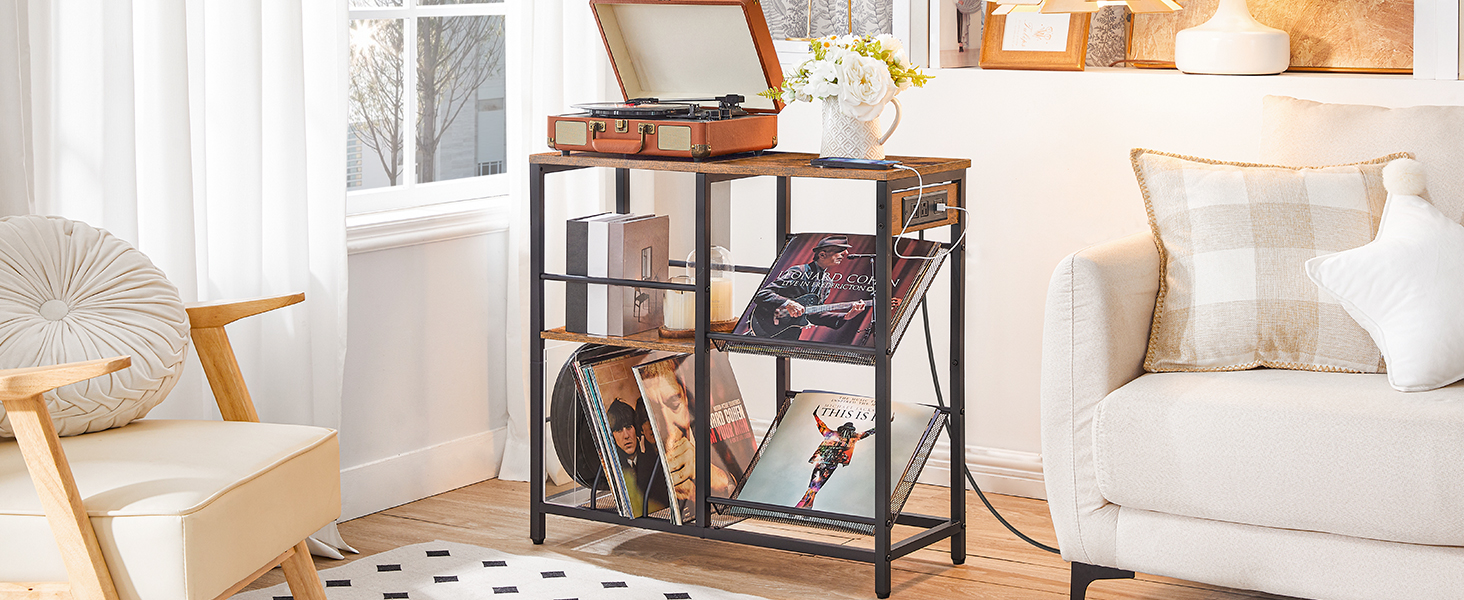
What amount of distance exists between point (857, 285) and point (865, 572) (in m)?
0.58

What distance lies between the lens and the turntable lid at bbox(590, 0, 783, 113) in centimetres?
284

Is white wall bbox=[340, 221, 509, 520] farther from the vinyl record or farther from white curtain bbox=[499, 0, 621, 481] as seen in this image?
the vinyl record

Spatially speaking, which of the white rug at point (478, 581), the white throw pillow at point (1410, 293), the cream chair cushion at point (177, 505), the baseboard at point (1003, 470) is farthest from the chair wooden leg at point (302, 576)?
the white throw pillow at point (1410, 293)

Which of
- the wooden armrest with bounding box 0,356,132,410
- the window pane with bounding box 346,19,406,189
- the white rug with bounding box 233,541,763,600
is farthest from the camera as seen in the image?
the window pane with bounding box 346,19,406,189

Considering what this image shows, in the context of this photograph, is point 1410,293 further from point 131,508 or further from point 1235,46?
point 131,508

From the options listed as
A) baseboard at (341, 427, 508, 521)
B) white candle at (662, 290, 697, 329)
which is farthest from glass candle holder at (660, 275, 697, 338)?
baseboard at (341, 427, 508, 521)

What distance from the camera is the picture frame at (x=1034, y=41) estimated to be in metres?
3.26

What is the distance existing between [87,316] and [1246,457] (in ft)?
6.01

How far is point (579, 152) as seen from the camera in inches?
113

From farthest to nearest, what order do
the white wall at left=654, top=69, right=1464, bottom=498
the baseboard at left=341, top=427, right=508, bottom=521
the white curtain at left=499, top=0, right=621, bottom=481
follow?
1. the white curtain at left=499, top=0, right=621, bottom=481
2. the baseboard at left=341, top=427, right=508, bottom=521
3. the white wall at left=654, top=69, right=1464, bottom=498

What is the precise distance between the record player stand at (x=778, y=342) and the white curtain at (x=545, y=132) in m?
0.44

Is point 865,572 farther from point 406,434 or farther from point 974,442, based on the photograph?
point 406,434

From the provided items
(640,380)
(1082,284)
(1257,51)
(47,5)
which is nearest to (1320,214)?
(1082,284)

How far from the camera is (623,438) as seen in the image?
2.90 meters
